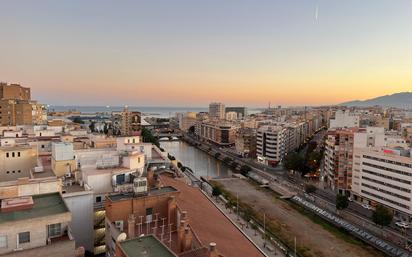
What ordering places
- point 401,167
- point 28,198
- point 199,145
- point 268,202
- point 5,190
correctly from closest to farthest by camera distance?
point 28,198
point 5,190
point 401,167
point 268,202
point 199,145

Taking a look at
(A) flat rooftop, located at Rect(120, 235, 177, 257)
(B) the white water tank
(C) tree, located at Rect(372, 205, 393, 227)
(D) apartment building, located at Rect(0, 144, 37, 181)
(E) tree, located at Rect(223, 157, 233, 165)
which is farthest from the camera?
(E) tree, located at Rect(223, 157, 233, 165)

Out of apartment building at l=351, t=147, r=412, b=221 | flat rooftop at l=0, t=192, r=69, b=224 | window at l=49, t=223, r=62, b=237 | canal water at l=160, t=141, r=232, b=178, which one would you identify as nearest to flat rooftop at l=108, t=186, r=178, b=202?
flat rooftop at l=0, t=192, r=69, b=224

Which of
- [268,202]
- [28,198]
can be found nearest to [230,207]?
[268,202]

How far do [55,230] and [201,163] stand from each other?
94.4 feet

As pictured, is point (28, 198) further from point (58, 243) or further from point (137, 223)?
point (137, 223)

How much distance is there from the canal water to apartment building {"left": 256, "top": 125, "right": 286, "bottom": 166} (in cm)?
390

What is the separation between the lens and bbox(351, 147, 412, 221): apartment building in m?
16.4

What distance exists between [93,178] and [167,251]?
565 centimetres

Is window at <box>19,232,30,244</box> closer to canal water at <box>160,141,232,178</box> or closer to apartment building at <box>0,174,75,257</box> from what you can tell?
apartment building at <box>0,174,75,257</box>

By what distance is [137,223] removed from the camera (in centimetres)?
797

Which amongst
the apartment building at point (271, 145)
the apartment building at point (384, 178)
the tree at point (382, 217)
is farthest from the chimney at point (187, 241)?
the apartment building at point (271, 145)

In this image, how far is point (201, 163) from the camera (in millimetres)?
34812

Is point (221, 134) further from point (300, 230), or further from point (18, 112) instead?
point (300, 230)

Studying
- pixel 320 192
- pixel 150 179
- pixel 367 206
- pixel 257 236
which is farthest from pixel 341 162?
pixel 150 179
